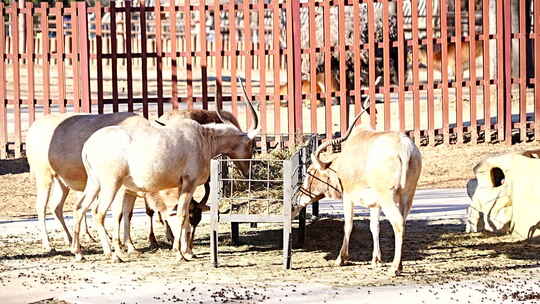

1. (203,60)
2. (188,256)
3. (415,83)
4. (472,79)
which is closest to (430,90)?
(415,83)

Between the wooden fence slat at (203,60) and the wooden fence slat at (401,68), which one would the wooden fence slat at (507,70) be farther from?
the wooden fence slat at (203,60)

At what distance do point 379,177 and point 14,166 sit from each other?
33.3ft

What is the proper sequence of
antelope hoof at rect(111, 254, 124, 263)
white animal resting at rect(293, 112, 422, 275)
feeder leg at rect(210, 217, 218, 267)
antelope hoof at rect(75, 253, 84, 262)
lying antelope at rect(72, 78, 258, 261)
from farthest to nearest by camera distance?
antelope hoof at rect(75, 253, 84, 262) < antelope hoof at rect(111, 254, 124, 263) < lying antelope at rect(72, 78, 258, 261) < feeder leg at rect(210, 217, 218, 267) < white animal resting at rect(293, 112, 422, 275)

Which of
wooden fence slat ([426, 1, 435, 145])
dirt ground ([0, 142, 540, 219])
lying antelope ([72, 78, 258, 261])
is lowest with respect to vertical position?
dirt ground ([0, 142, 540, 219])

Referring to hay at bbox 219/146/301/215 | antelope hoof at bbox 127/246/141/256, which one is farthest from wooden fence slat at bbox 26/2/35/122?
antelope hoof at bbox 127/246/141/256

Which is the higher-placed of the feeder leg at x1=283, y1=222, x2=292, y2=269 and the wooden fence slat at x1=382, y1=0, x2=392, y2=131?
the wooden fence slat at x1=382, y1=0, x2=392, y2=131

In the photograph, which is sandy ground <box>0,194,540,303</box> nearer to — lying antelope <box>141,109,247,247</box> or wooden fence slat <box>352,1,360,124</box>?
lying antelope <box>141,109,247,247</box>

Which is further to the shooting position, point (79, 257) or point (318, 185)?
point (318, 185)

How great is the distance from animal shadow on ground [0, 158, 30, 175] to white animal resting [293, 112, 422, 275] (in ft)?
28.2

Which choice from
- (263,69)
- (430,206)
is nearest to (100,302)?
(430,206)

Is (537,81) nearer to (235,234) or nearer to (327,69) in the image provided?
(327,69)

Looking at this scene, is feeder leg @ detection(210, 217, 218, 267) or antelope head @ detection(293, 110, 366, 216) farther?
antelope head @ detection(293, 110, 366, 216)

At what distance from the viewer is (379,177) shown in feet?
40.0

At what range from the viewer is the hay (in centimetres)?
1266
